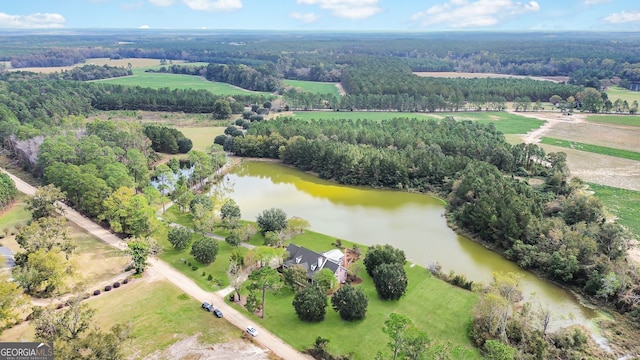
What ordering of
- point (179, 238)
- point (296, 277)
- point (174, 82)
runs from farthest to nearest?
point (174, 82) < point (179, 238) < point (296, 277)

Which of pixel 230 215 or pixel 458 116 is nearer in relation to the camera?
pixel 230 215

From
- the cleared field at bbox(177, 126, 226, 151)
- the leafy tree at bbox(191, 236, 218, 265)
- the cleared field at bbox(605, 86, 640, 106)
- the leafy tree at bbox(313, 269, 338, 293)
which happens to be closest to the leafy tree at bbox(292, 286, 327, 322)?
the leafy tree at bbox(313, 269, 338, 293)

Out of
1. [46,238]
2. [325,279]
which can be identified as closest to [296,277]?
[325,279]

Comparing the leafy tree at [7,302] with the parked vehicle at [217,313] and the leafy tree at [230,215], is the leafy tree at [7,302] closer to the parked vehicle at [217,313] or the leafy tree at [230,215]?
the parked vehicle at [217,313]

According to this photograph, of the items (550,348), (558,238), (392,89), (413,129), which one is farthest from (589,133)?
(550,348)

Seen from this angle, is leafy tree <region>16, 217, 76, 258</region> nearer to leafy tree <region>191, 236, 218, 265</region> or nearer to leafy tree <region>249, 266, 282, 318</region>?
leafy tree <region>191, 236, 218, 265</region>

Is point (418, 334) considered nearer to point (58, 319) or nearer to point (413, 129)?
point (58, 319)

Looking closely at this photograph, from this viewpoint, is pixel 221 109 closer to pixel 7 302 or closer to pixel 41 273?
pixel 41 273
